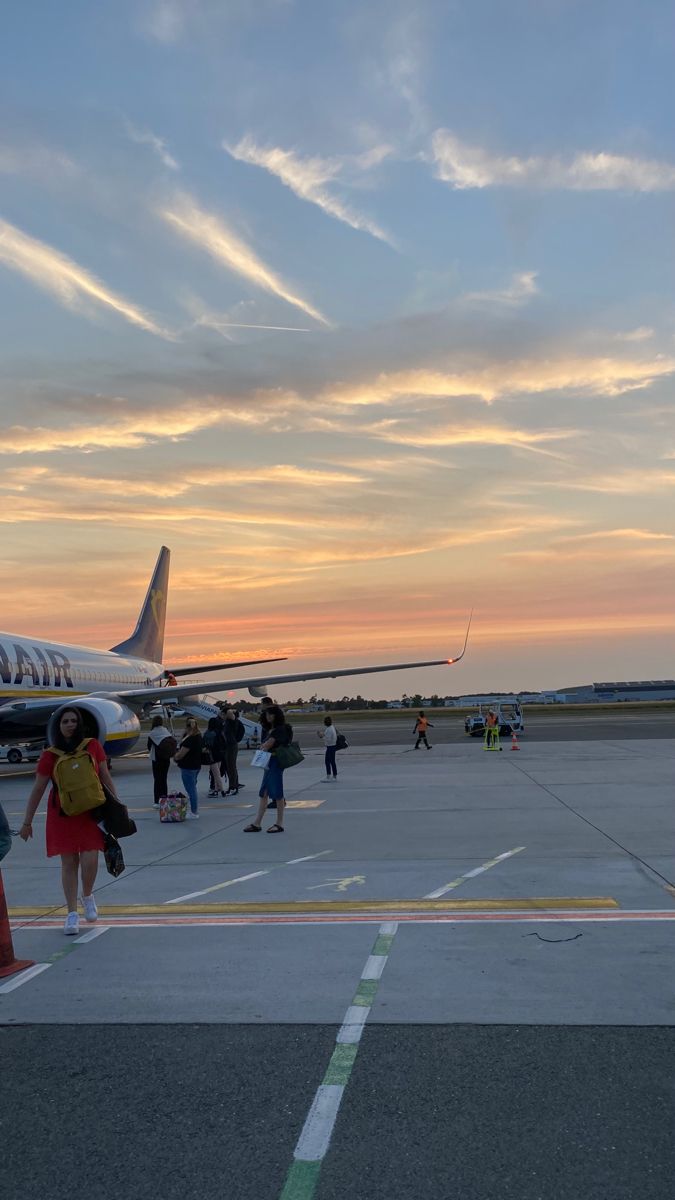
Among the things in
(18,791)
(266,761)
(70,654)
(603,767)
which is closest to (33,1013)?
(266,761)

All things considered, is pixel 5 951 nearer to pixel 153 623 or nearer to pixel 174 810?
pixel 174 810

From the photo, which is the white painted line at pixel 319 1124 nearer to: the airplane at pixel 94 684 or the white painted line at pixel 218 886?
the white painted line at pixel 218 886

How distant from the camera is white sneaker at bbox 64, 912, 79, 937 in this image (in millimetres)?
7168

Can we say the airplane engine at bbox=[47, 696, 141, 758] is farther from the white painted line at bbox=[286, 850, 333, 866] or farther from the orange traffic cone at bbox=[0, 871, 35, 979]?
the orange traffic cone at bbox=[0, 871, 35, 979]

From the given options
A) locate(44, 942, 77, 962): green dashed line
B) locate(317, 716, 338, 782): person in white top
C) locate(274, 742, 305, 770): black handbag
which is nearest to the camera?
locate(44, 942, 77, 962): green dashed line

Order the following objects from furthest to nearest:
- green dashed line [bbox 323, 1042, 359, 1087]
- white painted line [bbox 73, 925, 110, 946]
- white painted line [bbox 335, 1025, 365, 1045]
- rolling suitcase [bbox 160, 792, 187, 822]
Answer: rolling suitcase [bbox 160, 792, 187, 822]
white painted line [bbox 73, 925, 110, 946]
white painted line [bbox 335, 1025, 365, 1045]
green dashed line [bbox 323, 1042, 359, 1087]

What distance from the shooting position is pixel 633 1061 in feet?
14.6

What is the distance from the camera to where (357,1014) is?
5223 millimetres

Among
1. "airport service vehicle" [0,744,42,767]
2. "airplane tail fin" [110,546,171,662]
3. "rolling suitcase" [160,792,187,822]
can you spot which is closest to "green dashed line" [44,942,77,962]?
"rolling suitcase" [160,792,187,822]

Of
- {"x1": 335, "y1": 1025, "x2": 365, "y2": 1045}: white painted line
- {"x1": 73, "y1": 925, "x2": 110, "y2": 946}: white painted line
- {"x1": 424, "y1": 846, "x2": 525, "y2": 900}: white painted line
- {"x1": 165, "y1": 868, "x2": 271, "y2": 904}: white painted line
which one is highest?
{"x1": 73, "y1": 925, "x2": 110, "y2": 946}: white painted line

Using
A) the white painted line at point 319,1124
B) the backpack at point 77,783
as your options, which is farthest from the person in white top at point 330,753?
the white painted line at point 319,1124

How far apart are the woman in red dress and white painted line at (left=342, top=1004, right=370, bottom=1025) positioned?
2.98 m

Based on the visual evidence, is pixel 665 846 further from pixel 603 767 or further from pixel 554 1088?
pixel 603 767

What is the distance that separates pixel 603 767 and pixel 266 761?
10677 millimetres
